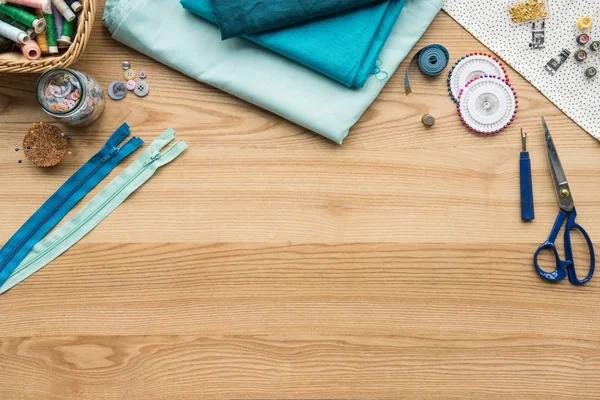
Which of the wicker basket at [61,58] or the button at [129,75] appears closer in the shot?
the wicker basket at [61,58]

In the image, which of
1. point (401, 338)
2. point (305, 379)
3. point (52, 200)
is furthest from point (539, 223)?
point (52, 200)

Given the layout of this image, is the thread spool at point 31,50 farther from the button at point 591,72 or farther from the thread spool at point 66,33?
the button at point 591,72

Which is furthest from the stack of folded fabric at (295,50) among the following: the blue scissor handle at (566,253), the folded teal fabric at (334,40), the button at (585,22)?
the blue scissor handle at (566,253)

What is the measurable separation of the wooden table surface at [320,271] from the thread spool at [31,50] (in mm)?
115

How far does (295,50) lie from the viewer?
2.95ft

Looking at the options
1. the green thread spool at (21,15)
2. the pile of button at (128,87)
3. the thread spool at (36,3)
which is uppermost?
the thread spool at (36,3)

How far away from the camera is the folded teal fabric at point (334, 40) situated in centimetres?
90

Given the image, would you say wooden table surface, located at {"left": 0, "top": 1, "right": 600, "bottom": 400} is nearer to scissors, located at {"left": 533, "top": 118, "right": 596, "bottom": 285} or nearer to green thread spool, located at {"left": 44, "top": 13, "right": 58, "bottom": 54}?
scissors, located at {"left": 533, "top": 118, "right": 596, "bottom": 285}

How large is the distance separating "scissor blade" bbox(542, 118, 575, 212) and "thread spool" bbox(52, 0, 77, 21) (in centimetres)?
80

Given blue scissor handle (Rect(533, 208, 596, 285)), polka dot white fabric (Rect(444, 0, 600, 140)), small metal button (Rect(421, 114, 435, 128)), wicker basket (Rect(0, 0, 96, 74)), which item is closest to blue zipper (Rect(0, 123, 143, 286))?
wicker basket (Rect(0, 0, 96, 74))

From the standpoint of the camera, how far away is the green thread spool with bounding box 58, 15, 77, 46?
35.1 inches

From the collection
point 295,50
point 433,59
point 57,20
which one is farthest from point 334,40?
point 57,20

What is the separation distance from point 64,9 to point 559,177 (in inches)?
33.3

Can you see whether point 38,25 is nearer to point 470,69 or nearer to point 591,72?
point 470,69
